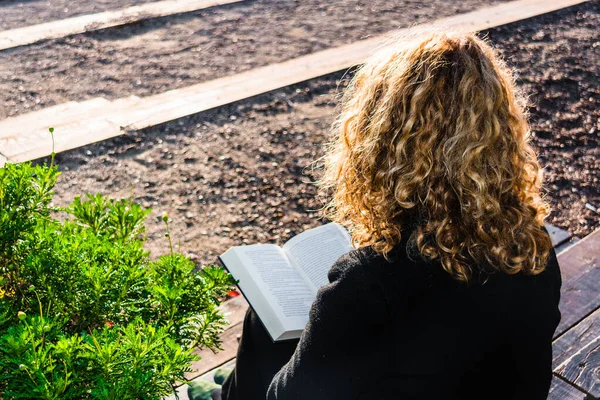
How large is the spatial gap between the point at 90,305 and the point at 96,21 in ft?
18.4

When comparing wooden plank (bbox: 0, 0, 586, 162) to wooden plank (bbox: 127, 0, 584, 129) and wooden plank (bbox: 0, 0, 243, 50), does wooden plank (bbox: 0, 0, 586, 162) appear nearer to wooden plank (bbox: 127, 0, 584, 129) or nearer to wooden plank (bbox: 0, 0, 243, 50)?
wooden plank (bbox: 127, 0, 584, 129)

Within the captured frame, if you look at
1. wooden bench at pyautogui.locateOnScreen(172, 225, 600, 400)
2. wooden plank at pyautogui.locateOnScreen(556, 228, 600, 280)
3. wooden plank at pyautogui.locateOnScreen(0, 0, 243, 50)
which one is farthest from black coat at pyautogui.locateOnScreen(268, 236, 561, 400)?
wooden plank at pyautogui.locateOnScreen(0, 0, 243, 50)

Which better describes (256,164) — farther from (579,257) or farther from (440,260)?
(440,260)

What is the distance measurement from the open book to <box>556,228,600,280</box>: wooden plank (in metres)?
1.39

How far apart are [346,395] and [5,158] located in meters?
3.46

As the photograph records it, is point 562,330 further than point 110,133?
No

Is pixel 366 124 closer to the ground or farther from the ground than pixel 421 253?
farther from the ground

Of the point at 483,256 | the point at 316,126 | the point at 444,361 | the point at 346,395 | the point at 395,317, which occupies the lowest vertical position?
the point at 316,126

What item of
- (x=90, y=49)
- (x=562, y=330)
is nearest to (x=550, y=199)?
(x=562, y=330)

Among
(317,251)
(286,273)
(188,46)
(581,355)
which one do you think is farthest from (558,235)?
(188,46)

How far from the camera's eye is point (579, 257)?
3.30 metres

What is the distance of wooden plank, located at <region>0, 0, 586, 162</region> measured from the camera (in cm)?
469

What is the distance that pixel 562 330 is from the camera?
283 centimetres

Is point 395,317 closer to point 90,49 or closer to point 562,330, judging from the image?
point 562,330
